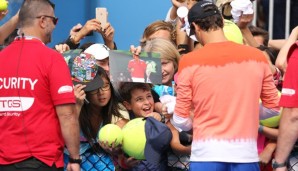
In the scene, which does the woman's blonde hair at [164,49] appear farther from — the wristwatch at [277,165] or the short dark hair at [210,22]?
the wristwatch at [277,165]

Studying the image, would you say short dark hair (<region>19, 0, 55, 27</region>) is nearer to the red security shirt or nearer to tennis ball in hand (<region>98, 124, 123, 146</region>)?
the red security shirt

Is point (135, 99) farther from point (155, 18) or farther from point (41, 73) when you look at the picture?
point (155, 18)

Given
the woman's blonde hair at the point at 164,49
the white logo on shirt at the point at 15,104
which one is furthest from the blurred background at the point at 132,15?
the white logo on shirt at the point at 15,104

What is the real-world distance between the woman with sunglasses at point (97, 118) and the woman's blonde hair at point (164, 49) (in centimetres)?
51

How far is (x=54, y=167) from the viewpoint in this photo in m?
4.98

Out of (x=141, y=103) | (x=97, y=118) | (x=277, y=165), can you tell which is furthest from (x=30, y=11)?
(x=277, y=165)

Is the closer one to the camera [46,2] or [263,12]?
[46,2]

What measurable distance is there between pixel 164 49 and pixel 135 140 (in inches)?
40.6

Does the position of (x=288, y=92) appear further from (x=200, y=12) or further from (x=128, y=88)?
(x=128, y=88)

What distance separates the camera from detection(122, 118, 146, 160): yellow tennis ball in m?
5.24

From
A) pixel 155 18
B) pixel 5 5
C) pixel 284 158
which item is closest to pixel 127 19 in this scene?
pixel 155 18

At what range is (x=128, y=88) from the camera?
569cm

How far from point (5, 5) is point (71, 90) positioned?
1.38m

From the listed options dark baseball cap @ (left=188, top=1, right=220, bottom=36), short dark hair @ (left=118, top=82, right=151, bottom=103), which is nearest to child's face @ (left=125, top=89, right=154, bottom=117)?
short dark hair @ (left=118, top=82, right=151, bottom=103)
